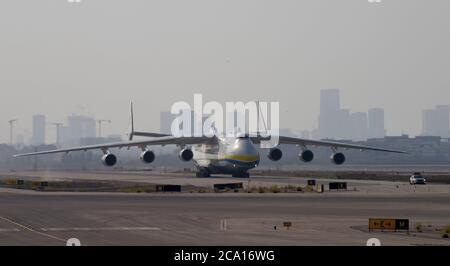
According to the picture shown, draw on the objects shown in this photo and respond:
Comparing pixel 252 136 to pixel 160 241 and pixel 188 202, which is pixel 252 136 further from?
pixel 160 241

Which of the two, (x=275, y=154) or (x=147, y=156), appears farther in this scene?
(x=275, y=154)

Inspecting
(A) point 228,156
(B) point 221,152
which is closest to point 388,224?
(A) point 228,156

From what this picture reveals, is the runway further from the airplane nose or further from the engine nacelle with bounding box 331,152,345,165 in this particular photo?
the engine nacelle with bounding box 331,152,345,165

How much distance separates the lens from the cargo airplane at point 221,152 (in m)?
78.6

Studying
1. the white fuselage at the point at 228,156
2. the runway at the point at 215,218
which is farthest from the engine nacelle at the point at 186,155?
the runway at the point at 215,218

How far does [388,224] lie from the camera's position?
3194cm

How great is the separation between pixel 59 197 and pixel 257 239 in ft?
86.1

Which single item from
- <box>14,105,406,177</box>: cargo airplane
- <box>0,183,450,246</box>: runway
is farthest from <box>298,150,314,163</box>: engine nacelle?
<box>0,183,450,246</box>: runway

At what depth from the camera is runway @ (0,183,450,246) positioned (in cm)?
2825

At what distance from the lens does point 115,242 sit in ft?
87.9

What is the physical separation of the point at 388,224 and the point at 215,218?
7.58m

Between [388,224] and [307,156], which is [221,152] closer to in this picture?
[307,156]

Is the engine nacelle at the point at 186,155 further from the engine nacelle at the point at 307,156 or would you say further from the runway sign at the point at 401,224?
the runway sign at the point at 401,224
